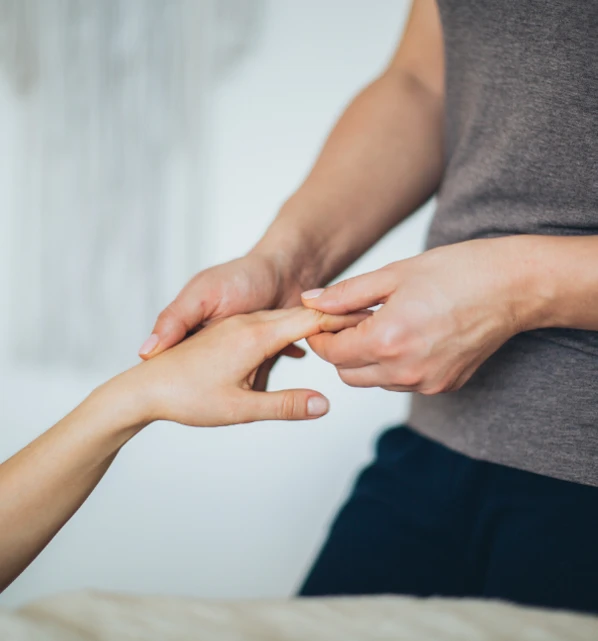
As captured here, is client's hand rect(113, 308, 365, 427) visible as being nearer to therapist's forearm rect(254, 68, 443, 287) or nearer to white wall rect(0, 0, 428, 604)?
therapist's forearm rect(254, 68, 443, 287)

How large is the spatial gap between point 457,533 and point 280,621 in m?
0.40

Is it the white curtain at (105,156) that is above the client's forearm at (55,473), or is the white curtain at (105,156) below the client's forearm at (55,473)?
above

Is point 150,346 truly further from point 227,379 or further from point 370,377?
point 370,377

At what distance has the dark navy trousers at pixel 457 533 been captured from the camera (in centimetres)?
67

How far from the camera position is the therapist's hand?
0.63 meters

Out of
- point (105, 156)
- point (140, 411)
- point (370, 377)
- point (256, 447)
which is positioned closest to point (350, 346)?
point (370, 377)

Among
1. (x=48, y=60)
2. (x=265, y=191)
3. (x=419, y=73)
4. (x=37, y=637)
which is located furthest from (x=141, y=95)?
(x=37, y=637)

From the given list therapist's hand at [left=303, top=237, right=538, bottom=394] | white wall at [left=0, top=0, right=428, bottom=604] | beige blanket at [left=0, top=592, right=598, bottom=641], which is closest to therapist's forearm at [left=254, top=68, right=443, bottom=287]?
therapist's hand at [left=303, top=237, right=538, bottom=394]

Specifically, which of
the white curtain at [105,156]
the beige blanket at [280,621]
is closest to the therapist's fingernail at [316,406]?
the beige blanket at [280,621]

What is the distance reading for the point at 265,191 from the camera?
7.02 ft

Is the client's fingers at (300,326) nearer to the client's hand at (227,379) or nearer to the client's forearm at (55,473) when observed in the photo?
the client's hand at (227,379)

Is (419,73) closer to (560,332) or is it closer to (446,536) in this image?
(560,332)

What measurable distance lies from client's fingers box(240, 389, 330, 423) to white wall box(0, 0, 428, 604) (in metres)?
1.31

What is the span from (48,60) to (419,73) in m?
1.62
